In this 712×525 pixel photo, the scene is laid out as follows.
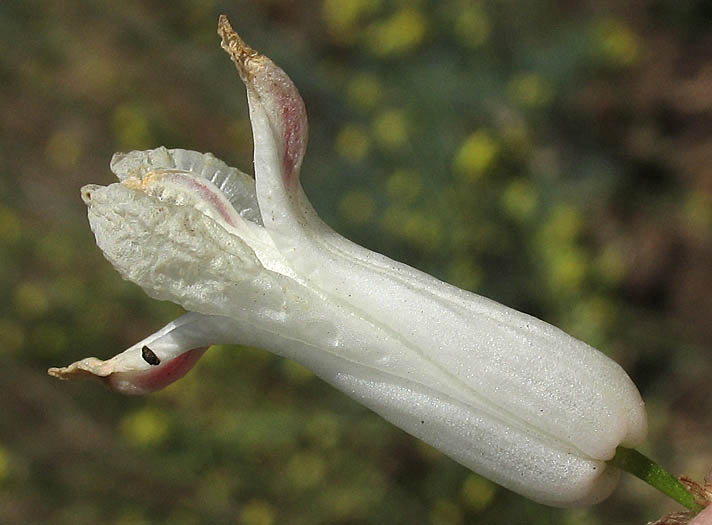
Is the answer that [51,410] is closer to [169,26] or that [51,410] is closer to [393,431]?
[393,431]

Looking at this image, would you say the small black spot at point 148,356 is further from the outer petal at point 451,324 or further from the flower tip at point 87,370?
the outer petal at point 451,324

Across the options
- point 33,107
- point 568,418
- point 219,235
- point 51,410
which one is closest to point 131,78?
→ point 33,107

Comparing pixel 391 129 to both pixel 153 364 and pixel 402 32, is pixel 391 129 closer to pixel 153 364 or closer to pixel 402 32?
pixel 402 32

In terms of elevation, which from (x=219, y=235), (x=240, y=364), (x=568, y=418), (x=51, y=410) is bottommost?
(x=51, y=410)

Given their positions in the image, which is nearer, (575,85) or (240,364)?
(240,364)

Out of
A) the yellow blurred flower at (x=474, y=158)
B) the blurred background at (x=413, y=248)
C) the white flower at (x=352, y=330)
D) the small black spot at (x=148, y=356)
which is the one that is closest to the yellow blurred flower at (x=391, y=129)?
the blurred background at (x=413, y=248)

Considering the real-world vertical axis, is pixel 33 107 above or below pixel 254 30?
below

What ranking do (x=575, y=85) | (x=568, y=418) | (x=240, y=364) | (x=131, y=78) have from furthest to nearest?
(x=131, y=78) → (x=575, y=85) → (x=240, y=364) → (x=568, y=418)
